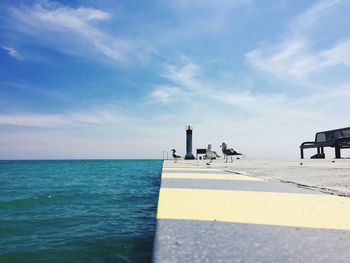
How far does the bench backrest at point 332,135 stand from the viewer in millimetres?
28962

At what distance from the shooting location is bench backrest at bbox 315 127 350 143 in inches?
1140

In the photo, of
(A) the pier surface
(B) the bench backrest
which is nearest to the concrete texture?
(A) the pier surface

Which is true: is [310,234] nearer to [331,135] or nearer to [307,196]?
[307,196]

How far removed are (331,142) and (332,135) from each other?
429 cm

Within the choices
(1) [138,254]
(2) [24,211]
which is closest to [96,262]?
(1) [138,254]

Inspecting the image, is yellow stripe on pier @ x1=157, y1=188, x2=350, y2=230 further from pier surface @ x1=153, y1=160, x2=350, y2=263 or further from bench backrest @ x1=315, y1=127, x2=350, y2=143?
bench backrest @ x1=315, y1=127, x2=350, y2=143

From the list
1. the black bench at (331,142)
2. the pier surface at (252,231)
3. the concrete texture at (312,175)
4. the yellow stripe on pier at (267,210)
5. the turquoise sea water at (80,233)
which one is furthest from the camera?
the black bench at (331,142)

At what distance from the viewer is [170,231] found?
1.44m

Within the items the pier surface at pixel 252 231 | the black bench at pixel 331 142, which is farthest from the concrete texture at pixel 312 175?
the black bench at pixel 331 142

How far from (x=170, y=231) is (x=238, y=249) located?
1.30ft

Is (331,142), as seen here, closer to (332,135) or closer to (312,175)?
(332,135)

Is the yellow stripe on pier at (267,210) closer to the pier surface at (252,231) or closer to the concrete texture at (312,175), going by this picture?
the pier surface at (252,231)

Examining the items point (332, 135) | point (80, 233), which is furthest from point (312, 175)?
point (332, 135)

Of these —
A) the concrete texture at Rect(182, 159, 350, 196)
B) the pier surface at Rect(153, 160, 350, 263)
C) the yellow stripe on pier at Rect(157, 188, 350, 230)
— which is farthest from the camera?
the concrete texture at Rect(182, 159, 350, 196)
